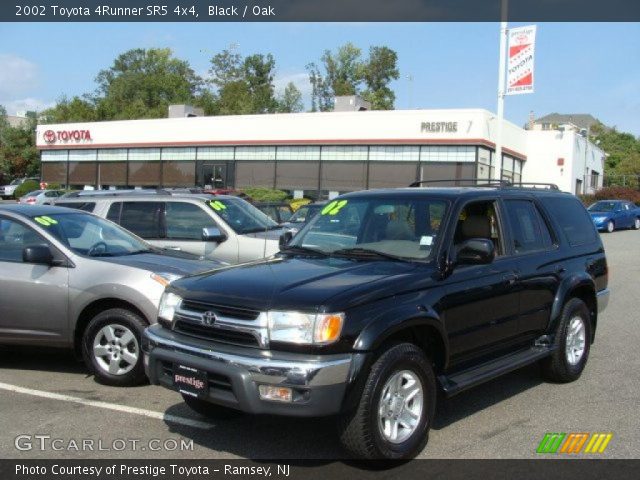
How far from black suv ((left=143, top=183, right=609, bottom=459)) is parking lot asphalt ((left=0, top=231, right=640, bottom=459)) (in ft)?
0.96

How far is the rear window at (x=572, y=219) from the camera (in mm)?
6746

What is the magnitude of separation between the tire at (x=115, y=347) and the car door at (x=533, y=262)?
11.1ft

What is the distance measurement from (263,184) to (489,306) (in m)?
32.2

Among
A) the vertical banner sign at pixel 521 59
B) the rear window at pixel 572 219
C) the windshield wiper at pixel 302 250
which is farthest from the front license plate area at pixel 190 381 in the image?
the vertical banner sign at pixel 521 59

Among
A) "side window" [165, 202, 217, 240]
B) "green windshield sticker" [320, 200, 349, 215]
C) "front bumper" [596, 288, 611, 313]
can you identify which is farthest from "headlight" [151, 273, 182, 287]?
"front bumper" [596, 288, 611, 313]

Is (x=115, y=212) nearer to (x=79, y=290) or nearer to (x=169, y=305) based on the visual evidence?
(x=79, y=290)

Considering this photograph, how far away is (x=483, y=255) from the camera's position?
5047 mm

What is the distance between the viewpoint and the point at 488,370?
533 centimetres

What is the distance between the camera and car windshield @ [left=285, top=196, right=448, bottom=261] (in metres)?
5.27

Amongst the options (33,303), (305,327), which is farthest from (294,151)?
(305,327)

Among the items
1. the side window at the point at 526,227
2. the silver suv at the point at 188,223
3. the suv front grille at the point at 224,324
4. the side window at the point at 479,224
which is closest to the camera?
the suv front grille at the point at 224,324

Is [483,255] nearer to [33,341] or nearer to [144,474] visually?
[144,474]

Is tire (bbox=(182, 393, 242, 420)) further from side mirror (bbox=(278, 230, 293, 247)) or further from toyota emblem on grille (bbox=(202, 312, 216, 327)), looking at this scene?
side mirror (bbox=(278, 230, 293, 247))

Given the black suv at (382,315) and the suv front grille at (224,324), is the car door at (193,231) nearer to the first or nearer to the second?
the black suv at (382,315)
